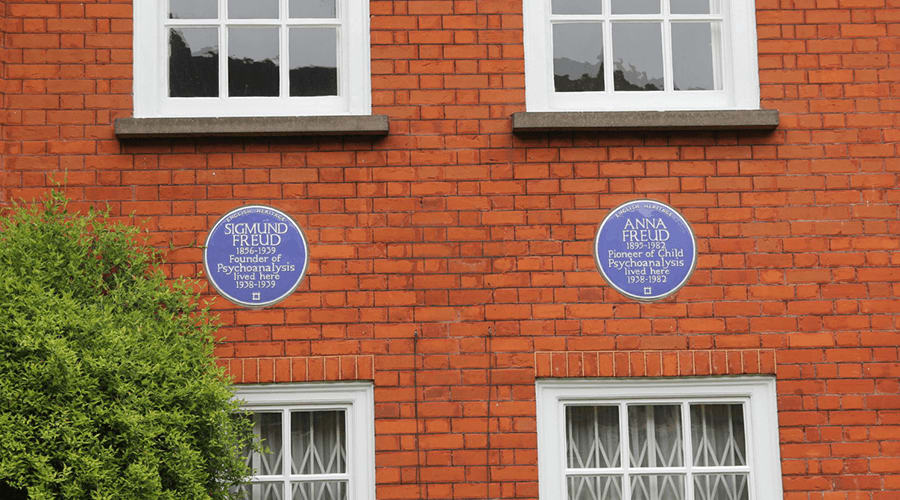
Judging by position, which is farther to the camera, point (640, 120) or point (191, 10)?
point (191, 10)

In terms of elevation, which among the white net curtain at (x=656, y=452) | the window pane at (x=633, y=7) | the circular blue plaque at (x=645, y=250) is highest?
the window pane at (x=633, y=7)

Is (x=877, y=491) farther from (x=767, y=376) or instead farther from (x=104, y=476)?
(x=104, y=476)

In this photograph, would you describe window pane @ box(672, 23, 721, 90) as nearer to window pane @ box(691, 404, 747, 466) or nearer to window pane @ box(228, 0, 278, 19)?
window pane @ box(691, 404, 747, 466)

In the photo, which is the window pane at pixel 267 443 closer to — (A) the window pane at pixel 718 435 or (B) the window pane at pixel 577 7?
(A) the window pane at pixel 718 435

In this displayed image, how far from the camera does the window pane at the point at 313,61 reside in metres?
6.75

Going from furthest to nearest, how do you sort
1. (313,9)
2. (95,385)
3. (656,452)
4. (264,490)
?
(313,9) → (656,452) → (264,490) → (95,385)

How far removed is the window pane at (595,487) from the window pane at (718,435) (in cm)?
48

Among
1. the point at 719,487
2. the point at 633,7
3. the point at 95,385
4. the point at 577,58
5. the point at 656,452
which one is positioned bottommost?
the point at 719,487

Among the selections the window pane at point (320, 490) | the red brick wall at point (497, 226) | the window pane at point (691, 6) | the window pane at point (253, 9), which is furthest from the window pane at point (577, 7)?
the window pane at point (320, 490)

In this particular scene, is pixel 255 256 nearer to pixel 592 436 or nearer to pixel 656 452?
pixel 592 436

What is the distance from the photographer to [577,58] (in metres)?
6.83

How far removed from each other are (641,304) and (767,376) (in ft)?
2.69

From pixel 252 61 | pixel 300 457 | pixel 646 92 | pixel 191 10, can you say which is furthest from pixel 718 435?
pixel 191 10

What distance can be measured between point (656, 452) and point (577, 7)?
2.70m
